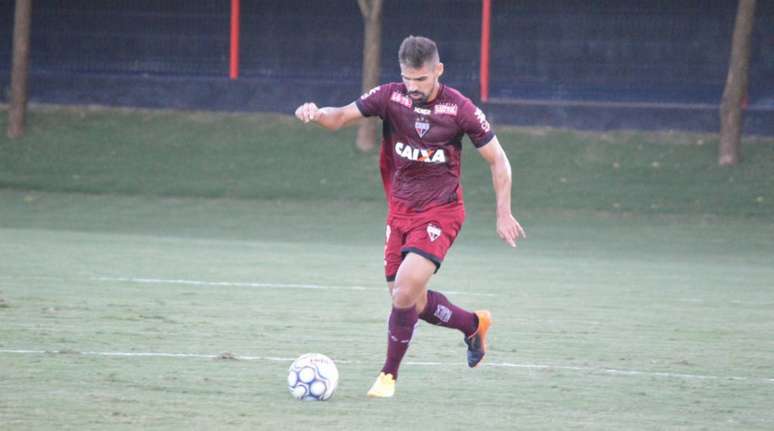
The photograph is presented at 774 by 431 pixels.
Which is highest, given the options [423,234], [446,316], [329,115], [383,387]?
[329,115]

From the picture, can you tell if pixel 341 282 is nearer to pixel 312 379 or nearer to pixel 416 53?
pixel 312 379

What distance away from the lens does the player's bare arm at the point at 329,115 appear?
7.61 m

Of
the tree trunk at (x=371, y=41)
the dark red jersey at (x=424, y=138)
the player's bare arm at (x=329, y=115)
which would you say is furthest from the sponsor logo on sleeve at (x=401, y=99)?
the tree trunk at (x=371, y=41)

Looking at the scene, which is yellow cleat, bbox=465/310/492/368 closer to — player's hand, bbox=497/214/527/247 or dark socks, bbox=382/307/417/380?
dark socks, bbox=382/307/417/380

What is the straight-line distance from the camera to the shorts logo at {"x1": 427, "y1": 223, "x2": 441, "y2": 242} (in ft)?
25.2

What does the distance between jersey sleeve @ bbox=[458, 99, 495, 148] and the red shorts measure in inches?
17.9

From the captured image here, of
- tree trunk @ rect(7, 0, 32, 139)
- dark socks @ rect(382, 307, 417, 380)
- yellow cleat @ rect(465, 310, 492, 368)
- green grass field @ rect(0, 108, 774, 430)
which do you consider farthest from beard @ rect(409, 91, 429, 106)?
tree trunk @ rect(7, 0, 32, 139)

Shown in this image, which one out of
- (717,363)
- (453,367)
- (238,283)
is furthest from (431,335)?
(238,283)

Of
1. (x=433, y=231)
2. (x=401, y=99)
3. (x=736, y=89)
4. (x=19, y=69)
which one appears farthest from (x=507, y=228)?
(x=19, y=69)

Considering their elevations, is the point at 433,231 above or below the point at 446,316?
above

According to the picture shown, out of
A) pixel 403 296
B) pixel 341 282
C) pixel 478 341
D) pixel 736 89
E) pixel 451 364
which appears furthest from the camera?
pixel 736 89

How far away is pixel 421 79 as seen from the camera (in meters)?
7.41

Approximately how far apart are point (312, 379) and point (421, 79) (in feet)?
6.01

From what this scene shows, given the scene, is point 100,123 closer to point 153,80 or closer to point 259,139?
point 153,80
